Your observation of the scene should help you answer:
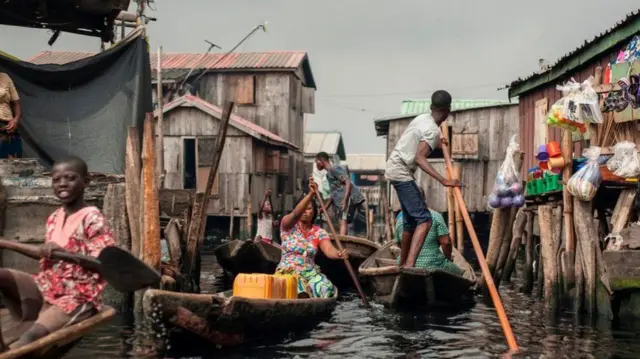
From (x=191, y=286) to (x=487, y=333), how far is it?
12.5ft

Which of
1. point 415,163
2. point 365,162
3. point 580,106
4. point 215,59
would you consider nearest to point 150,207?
point 415,163

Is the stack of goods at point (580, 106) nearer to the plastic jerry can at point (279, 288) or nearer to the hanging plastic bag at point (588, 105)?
the hanging plastic bag at point (588, 105)

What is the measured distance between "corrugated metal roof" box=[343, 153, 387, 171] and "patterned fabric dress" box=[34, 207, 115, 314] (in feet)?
132

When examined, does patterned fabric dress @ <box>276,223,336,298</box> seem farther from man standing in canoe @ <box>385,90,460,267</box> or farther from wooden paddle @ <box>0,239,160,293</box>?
wooden paddle @ <box>0,239,160,293</box>

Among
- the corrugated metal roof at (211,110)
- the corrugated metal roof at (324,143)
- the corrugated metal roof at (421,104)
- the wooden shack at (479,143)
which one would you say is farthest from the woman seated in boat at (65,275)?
the corrugated metal roof at (324,143)

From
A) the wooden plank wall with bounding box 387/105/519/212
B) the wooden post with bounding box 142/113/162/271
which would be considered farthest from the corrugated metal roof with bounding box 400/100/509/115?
the wooden post with bounding box 142/113/162/271

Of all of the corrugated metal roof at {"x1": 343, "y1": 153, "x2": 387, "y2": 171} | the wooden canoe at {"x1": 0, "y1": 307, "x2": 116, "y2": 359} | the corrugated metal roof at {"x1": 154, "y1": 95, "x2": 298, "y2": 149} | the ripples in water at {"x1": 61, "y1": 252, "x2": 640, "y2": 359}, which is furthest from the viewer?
the corrugated metal roof at {"x1": 343, "y1": 153, "x2": 387, "y2": 171}

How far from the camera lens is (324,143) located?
136 ft

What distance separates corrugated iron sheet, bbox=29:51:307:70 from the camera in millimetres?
28109

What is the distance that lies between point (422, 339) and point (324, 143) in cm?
3301

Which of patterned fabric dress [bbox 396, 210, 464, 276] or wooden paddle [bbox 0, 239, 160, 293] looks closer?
wooden paddle [bbox 0, 239, 160, 293]

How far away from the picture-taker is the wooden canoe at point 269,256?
1298cm

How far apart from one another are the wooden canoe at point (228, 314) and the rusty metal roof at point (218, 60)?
20.5 metres

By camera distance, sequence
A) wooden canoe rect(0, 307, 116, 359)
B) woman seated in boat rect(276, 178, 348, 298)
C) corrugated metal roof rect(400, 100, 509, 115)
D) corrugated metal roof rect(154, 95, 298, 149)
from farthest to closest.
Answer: corrugated metal roof rect(400, 100, 509, 115) → corrugated metal roof rect(154, 95, 298, 149) → woman seated in boat rect(276, 178, 348, 298) → wooden canoe rect(0, 307, 116, 359)
